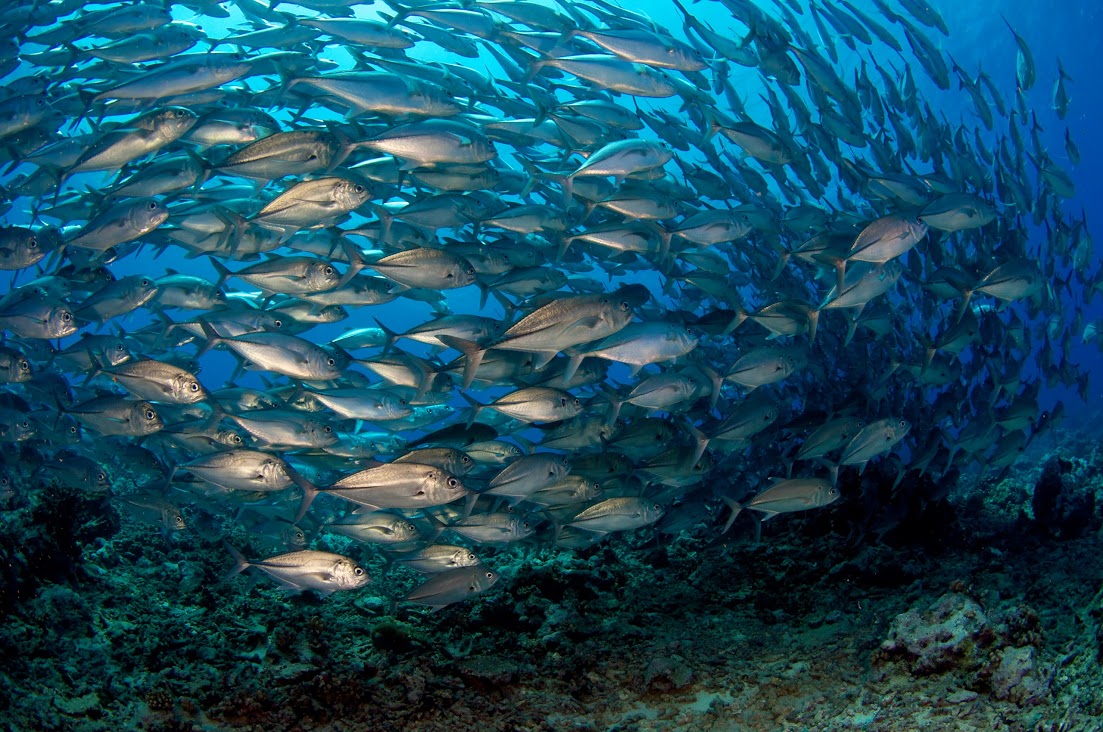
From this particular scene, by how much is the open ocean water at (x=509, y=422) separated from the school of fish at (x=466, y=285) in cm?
4

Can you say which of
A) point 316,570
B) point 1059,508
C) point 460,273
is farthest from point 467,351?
point 1059,508

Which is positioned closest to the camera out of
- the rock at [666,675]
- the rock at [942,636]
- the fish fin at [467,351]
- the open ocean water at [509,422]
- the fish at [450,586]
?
the rock at [942,636]

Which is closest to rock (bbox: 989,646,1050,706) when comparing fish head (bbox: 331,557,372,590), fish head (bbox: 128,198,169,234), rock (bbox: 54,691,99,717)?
fish head (bbox: 331,557,372,590)

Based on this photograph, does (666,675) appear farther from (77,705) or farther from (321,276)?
(321,276)

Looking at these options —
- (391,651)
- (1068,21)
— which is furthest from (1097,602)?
(1068,21)

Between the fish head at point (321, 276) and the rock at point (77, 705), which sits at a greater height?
the fish head at point (321, 276)

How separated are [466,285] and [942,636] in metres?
3.97

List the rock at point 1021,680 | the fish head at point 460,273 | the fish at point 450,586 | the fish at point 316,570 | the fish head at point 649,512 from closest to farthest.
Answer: the rock at point 1021,680
the fish at point 316,570
the fish at point 450,586
the fish head at point 649,512
the fish head at point 460,273

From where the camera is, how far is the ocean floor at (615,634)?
293cm

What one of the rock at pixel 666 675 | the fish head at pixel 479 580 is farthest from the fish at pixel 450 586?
the rock at pixel 666 675

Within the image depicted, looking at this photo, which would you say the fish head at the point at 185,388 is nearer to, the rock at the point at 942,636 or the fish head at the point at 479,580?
the fish head at the point at 479,580

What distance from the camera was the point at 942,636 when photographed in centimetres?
297

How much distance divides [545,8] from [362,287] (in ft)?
12.0

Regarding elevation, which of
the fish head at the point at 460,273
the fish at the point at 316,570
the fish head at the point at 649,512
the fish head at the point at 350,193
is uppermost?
the fish head at the point at 350,193
